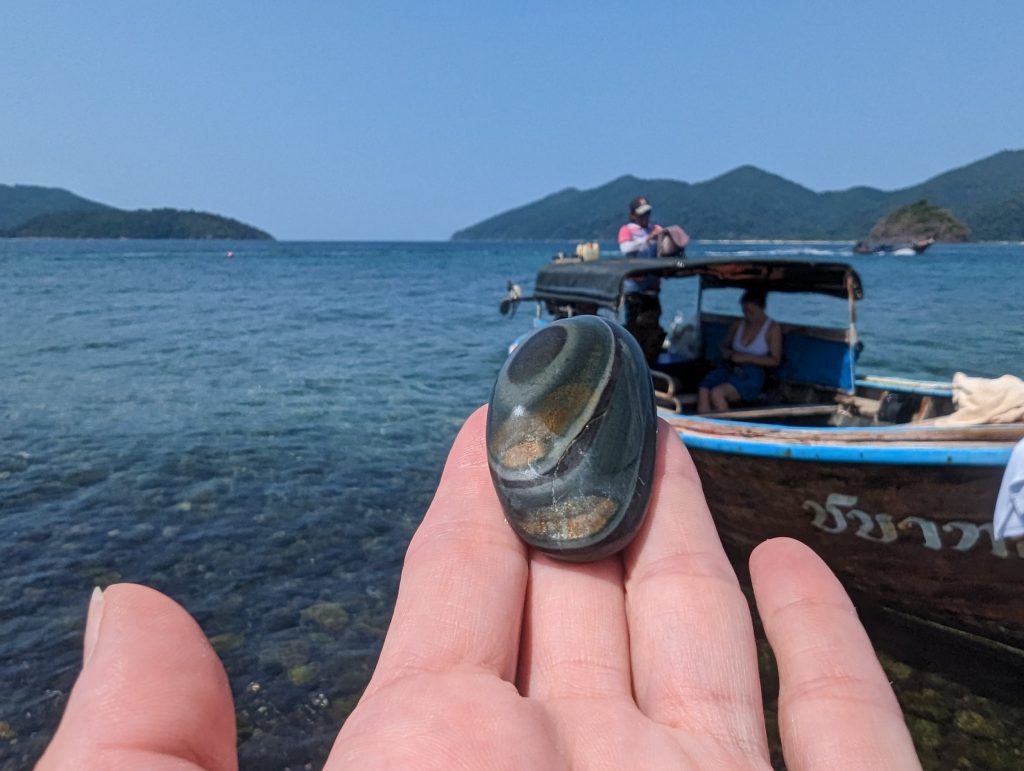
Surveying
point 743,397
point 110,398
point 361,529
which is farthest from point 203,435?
point 743,397

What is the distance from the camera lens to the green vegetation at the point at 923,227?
146625 millimetres

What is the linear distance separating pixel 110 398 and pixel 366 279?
Result: 4756cm

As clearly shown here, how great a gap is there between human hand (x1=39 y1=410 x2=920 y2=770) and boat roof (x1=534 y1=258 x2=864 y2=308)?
6.12 metres

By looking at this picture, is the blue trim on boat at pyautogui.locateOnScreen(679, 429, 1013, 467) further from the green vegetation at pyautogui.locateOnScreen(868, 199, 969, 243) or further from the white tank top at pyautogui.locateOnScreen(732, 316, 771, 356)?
the green vegetation at pyautogui.locateOnScreen(868, 199, 969, 243)

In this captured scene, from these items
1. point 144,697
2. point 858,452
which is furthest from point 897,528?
point 144,697

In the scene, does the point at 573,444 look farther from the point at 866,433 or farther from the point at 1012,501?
the point at 866,433

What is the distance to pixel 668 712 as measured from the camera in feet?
7.05

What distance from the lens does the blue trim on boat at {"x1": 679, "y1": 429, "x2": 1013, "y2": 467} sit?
5.16 metres

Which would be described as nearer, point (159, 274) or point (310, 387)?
point (310, 387)

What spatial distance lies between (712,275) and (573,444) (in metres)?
7.72

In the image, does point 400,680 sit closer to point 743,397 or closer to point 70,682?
point 70,682

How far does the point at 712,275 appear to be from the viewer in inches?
380

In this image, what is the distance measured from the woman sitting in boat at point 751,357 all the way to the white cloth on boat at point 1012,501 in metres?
4.72

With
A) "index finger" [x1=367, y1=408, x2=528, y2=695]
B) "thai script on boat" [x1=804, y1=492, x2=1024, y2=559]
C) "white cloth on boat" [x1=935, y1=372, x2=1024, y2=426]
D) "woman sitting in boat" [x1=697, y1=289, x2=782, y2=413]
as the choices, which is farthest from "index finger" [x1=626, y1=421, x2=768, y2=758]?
"woman sitting in boat" [x1=697, y1=289, x2=782, y2=413]
